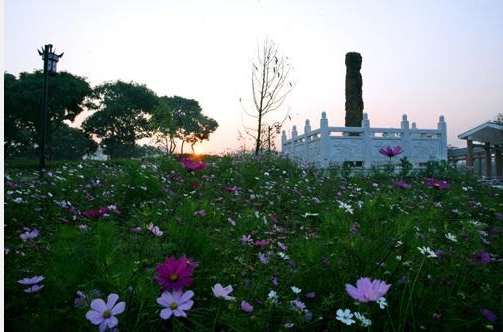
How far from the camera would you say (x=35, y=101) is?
90.4 ft

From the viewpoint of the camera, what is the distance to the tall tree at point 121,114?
1405 inches

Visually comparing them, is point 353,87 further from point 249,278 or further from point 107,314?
point 107,314

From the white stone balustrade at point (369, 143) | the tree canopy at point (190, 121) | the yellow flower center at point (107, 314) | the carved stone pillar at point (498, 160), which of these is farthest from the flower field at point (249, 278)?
the tree canopy at point (190, 121)

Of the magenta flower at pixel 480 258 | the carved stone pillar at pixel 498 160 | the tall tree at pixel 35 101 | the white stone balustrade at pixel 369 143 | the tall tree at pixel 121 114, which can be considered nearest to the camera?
the magenta flower at pixel 480 258

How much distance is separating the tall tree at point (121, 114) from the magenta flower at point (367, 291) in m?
36.5

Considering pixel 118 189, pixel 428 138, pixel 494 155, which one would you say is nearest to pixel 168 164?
pixel 118 189

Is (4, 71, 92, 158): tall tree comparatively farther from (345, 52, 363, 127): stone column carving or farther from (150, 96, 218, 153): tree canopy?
(345, 52, 363, 127): stone column carving

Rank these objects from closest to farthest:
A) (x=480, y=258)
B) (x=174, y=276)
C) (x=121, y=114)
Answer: (x=174, y=276), (x=480, y=258), (x=121, y=114)

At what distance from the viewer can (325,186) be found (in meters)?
6.76

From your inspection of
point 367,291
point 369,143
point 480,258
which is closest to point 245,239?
point 480,258

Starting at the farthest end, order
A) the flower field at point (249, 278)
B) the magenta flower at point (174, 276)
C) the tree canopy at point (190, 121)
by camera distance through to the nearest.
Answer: the tree canopy at point (190, 121)
the flower field at point (249, 278)
the magenta flower at point (174, 276)

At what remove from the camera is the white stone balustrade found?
14.9 meters

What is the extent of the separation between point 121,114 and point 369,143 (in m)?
27.5

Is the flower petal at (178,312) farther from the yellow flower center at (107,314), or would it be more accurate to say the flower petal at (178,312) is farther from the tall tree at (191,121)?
the tall tree at (191,121)
